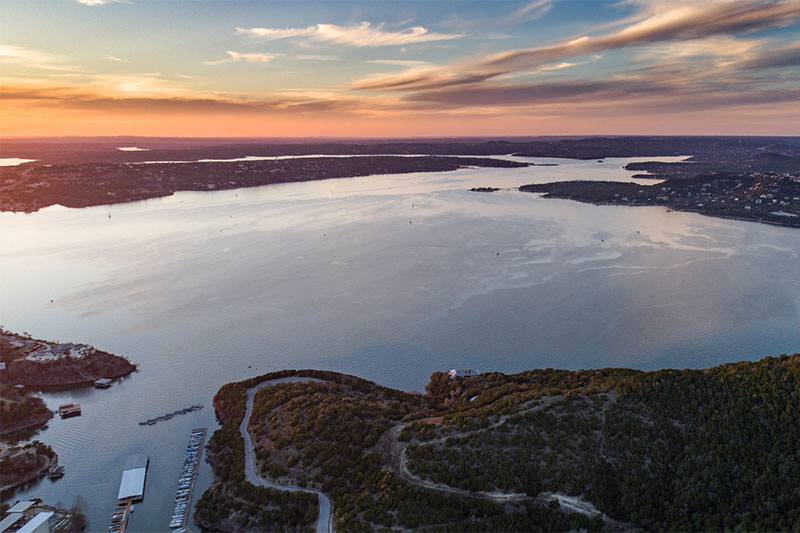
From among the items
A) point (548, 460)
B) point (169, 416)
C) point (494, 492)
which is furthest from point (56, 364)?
point (548, 460)

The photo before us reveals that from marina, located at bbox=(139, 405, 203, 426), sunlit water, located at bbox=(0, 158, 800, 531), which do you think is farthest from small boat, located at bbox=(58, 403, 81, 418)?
marina, located at bbox=(139, 405, 203, 426)

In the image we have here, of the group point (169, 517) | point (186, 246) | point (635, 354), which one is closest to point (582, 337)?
point (635, 354)

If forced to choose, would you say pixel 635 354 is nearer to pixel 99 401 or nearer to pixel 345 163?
pixel 99 401

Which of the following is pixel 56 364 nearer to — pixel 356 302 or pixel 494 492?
pixel 356 302

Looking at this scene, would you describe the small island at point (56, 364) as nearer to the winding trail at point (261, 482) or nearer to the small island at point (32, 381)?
the small island at point (32, 381)

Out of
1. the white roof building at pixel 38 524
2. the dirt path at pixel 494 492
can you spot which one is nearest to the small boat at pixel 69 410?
the white roof building at pixel 38 524

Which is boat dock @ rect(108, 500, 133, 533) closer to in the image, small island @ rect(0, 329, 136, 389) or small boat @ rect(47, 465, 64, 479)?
small boat @ rect(47, 465, 64, 479)
